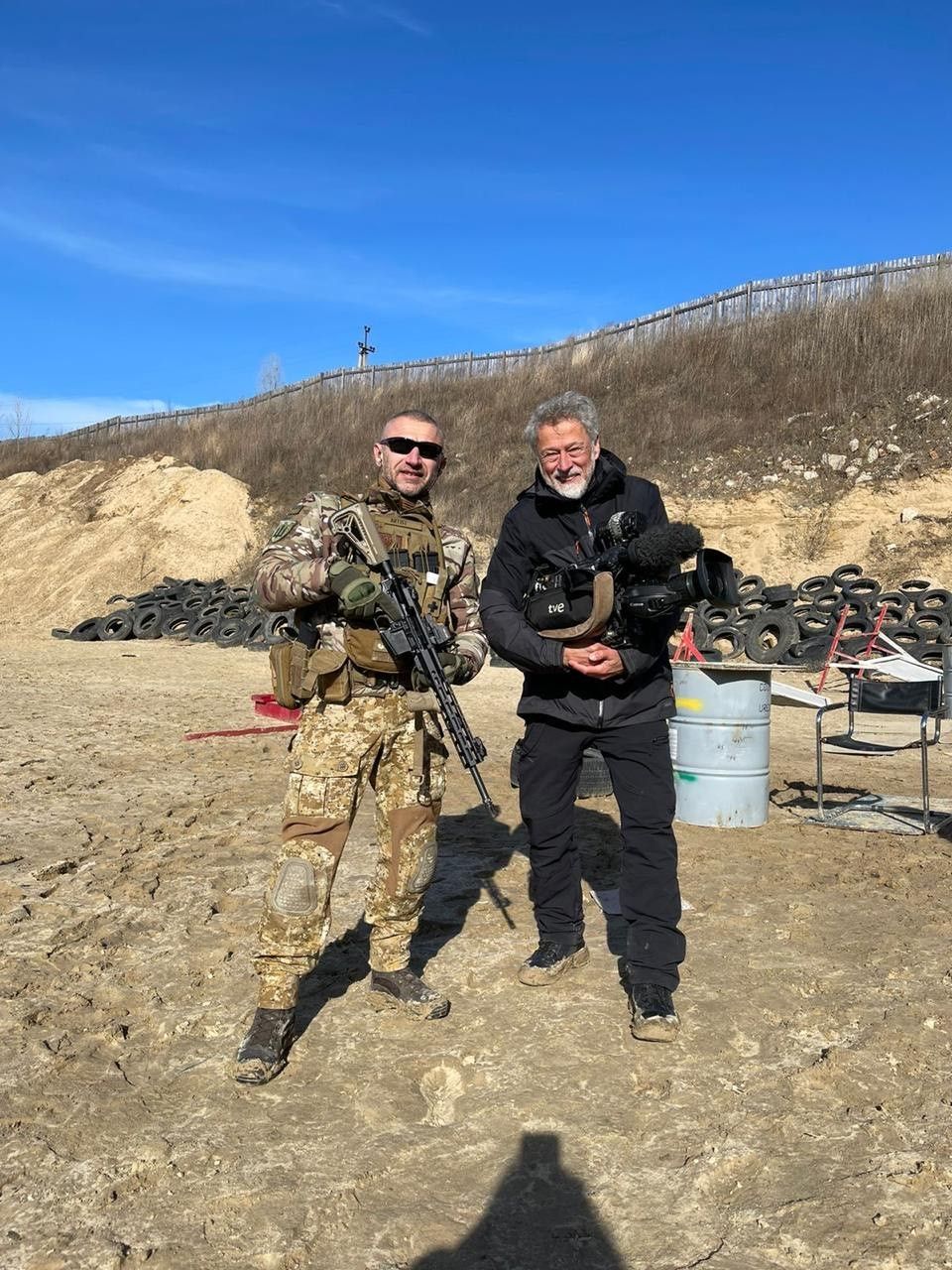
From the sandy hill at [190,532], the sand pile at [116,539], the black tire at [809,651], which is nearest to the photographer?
Answer: the black tire at [809,651]

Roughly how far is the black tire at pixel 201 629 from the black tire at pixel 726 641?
8.72 meters

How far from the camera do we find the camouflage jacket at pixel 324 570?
316 centimetres

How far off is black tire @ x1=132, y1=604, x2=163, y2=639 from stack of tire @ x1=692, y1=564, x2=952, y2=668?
10002mm

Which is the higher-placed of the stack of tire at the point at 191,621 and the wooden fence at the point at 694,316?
the wooden fence at the point at 694,316

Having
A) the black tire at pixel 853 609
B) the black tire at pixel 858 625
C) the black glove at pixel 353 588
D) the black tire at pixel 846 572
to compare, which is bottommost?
the black tire at pixel 858 625

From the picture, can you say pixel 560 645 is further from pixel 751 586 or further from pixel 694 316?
pixel 694 316

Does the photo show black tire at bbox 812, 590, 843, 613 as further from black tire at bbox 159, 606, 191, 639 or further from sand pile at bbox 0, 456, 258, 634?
sand pile at bbox 0, 456, 258, 634

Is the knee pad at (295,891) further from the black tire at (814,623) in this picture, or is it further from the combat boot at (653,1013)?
the black tire at (814,623)

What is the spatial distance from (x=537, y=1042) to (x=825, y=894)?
82.3 inches

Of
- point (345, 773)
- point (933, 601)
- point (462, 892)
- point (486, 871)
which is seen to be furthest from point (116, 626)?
point (345, 773)

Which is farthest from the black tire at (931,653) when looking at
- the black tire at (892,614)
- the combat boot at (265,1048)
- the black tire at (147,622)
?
the black tire at (147,622)

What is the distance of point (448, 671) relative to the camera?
3369mm

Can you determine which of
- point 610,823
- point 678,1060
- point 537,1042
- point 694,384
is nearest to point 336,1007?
point 537,1042

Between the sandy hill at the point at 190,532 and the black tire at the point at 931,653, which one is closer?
the black tire at the point at 931,653
